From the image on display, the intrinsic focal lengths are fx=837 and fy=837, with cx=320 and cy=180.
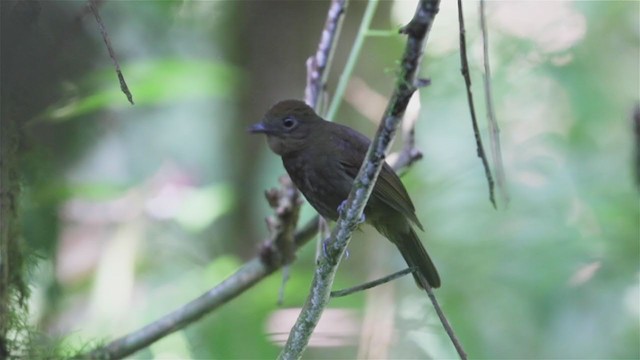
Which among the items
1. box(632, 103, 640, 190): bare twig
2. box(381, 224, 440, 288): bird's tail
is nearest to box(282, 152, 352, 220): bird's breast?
box(381, 224, 440, 288): bird's tail

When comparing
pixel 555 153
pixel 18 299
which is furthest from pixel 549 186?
pixel 18 299

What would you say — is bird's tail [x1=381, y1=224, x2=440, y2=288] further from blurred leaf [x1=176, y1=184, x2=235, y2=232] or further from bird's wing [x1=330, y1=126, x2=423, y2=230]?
blurred leaf [x1=176, y1=184, x2=235, y2=232]

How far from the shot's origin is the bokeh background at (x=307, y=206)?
328cm

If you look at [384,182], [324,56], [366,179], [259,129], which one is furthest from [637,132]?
[366,179]

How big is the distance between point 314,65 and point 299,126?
0.33 metres

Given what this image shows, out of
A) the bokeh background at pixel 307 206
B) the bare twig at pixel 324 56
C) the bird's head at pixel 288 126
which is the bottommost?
the bokeh background at pixel 307 206

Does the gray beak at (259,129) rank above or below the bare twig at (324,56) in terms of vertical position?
below

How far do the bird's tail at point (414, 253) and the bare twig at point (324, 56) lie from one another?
671 millimetres

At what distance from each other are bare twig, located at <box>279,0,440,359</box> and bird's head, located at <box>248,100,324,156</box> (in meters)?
1.08

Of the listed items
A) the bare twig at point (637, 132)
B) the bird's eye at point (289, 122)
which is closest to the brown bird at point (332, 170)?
the bird's eye at point (289, 122)

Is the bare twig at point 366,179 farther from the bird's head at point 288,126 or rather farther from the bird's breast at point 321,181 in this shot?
the bird's head at point 288,126

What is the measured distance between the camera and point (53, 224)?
344 cm

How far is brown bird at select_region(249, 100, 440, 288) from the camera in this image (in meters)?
2.96

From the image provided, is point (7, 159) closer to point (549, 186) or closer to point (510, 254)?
point (510, 254)
